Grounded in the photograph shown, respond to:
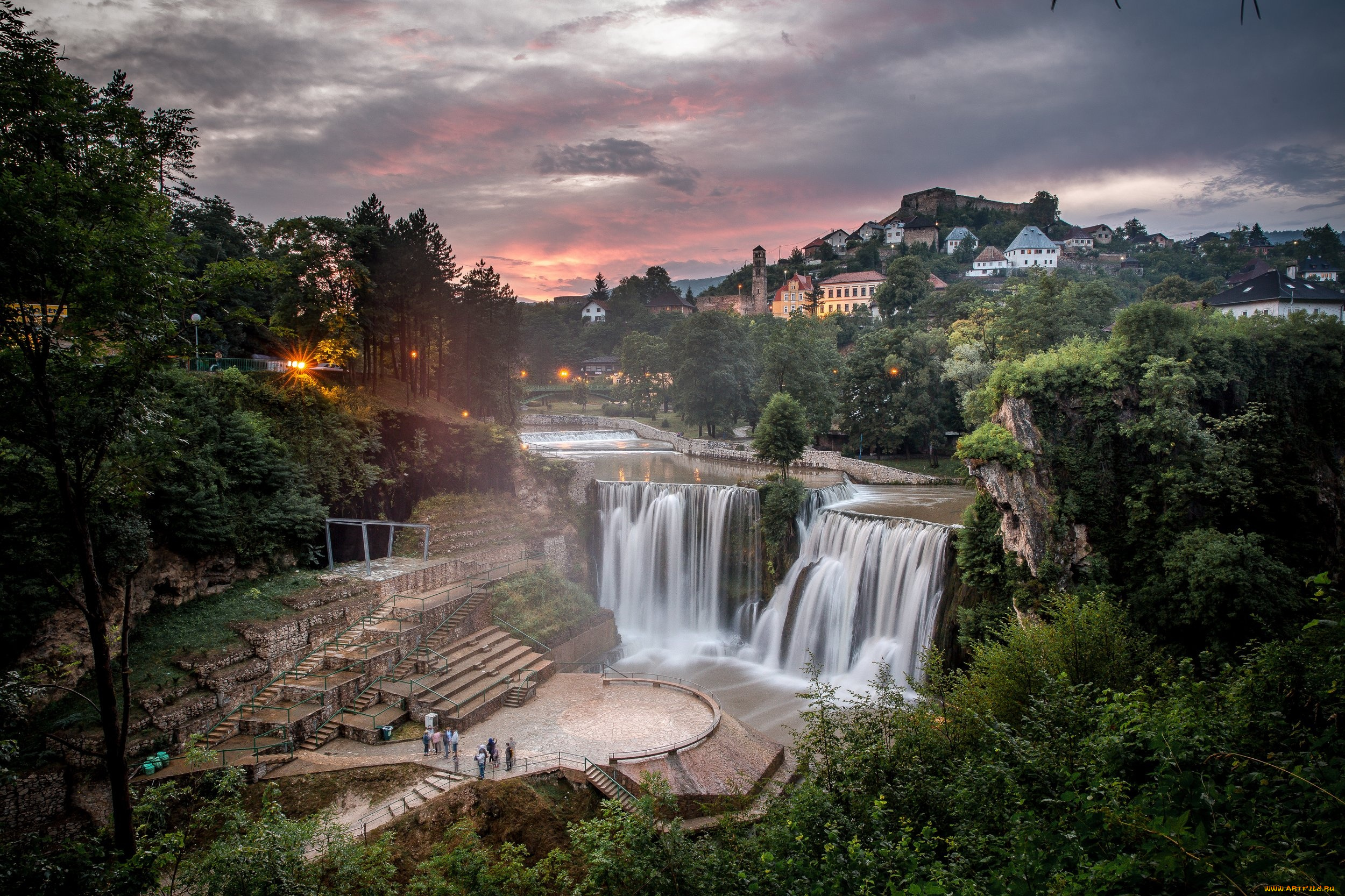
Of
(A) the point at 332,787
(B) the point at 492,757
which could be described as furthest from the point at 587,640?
(A) the point at 332,787

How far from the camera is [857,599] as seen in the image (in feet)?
80.7

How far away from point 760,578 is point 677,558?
162 inches

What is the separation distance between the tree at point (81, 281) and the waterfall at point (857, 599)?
60.6 feet

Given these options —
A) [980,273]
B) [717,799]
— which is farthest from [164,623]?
[980,273]

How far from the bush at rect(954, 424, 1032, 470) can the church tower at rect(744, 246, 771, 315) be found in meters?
92.3

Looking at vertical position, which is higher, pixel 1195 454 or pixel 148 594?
pixel 1195 454

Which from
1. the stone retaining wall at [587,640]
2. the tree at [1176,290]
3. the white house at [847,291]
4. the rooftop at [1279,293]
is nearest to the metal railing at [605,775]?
the stone retaining wall at [587,640]

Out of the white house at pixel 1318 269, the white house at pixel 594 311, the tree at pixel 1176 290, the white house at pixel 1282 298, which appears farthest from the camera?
the white house at pixel 594 311

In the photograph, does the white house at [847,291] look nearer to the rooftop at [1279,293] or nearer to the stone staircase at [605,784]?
the rooftop at [1279,293]

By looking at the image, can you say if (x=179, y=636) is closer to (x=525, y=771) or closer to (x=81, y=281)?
(x=525, y=771)

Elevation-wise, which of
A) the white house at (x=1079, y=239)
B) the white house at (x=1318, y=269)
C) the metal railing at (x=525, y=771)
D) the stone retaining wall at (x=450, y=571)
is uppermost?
the white house at (x=1079, y=239)

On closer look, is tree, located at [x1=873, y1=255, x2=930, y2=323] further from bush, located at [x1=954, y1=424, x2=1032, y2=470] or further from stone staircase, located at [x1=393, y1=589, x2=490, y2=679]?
stone staircase, located at [x1=393, y1=589, x2=490, y2=679]

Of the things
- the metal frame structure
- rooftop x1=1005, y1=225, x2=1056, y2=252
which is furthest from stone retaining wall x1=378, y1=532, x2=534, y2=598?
rooftop x1=1005, y1=225, x2=1056, y2=252

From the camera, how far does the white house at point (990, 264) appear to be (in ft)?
317
